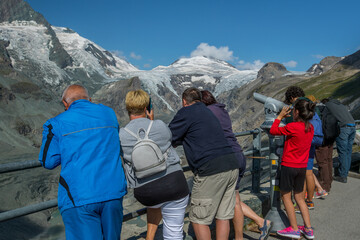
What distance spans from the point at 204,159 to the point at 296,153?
1636mm

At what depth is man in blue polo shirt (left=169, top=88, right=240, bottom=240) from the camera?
3041 mm

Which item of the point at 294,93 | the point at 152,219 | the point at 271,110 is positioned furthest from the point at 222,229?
the point at 294,93

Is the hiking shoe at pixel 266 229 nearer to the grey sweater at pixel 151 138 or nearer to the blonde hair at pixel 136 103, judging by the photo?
the grey sweater at pixel 151 138

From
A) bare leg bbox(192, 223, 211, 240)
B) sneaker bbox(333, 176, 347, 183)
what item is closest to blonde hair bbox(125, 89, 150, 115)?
bare leg bbox(192, 223, 211, 240)

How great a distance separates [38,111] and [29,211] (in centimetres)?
18720

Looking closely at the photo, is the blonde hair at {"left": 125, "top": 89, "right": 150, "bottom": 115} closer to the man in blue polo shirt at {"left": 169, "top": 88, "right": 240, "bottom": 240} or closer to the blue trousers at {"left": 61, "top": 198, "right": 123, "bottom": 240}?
the man in blue polo shirt at {"left": 169, "top": 88, "right": 240, "bottom": 240}

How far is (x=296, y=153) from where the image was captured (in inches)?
158

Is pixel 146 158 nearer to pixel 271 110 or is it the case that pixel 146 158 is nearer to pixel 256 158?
pixel 271 110

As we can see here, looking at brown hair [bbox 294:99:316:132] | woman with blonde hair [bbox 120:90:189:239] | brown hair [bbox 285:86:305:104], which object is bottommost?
woman with blonde hair [bbox 120:90:189:239]

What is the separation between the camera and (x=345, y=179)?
23.5 ft

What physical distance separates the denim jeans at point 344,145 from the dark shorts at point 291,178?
3230mm

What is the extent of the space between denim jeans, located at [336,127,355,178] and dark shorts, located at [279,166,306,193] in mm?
3230

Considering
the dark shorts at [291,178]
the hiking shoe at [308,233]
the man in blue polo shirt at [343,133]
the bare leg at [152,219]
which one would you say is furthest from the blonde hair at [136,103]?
the man in blue polo shirt at [343,133]

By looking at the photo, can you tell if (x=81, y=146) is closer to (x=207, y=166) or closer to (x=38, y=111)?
(x=207, y=166)
